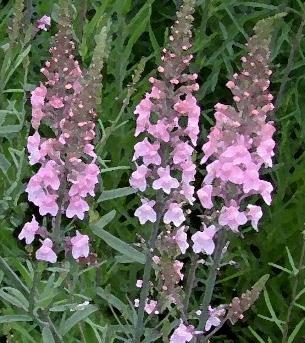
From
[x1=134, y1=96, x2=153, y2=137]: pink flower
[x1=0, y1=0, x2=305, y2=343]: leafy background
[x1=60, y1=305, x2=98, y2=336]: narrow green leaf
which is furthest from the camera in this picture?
[x1=0, y1=0, x2=305, y2=343]: leafy background

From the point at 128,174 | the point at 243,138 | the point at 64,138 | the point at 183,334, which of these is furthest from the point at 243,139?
the point at 128,174

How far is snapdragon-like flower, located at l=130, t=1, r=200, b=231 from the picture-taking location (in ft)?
3.01

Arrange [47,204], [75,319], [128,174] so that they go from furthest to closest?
[128,174] → [75,319] → [47,204]

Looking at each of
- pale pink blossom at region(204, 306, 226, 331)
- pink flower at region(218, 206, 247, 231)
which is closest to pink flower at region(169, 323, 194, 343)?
pale pink blossom at region(204, 306, 226, 331)

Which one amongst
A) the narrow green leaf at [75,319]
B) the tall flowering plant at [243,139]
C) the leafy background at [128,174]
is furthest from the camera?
the leafy background at [128,174]

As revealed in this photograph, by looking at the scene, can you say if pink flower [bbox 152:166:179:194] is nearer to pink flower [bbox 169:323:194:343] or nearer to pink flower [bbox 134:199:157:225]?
pink flower [bbox 134:199:157:225]

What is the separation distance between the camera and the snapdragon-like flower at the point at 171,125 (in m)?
0.92

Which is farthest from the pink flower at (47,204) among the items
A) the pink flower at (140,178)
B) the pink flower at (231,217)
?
the pink flower at (231,217)

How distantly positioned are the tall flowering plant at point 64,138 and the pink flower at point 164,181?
3.6 inches

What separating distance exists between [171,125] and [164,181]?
76mm

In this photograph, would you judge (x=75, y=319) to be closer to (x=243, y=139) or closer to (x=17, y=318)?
(x=17, y=318)

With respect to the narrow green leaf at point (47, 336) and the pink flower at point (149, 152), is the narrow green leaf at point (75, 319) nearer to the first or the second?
the narrow green leaf at point (47, 336)

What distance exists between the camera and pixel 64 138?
0.96 metres

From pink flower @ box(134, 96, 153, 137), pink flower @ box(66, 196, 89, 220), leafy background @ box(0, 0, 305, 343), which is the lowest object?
leafy background @ box(0, 0, 305, 343)
